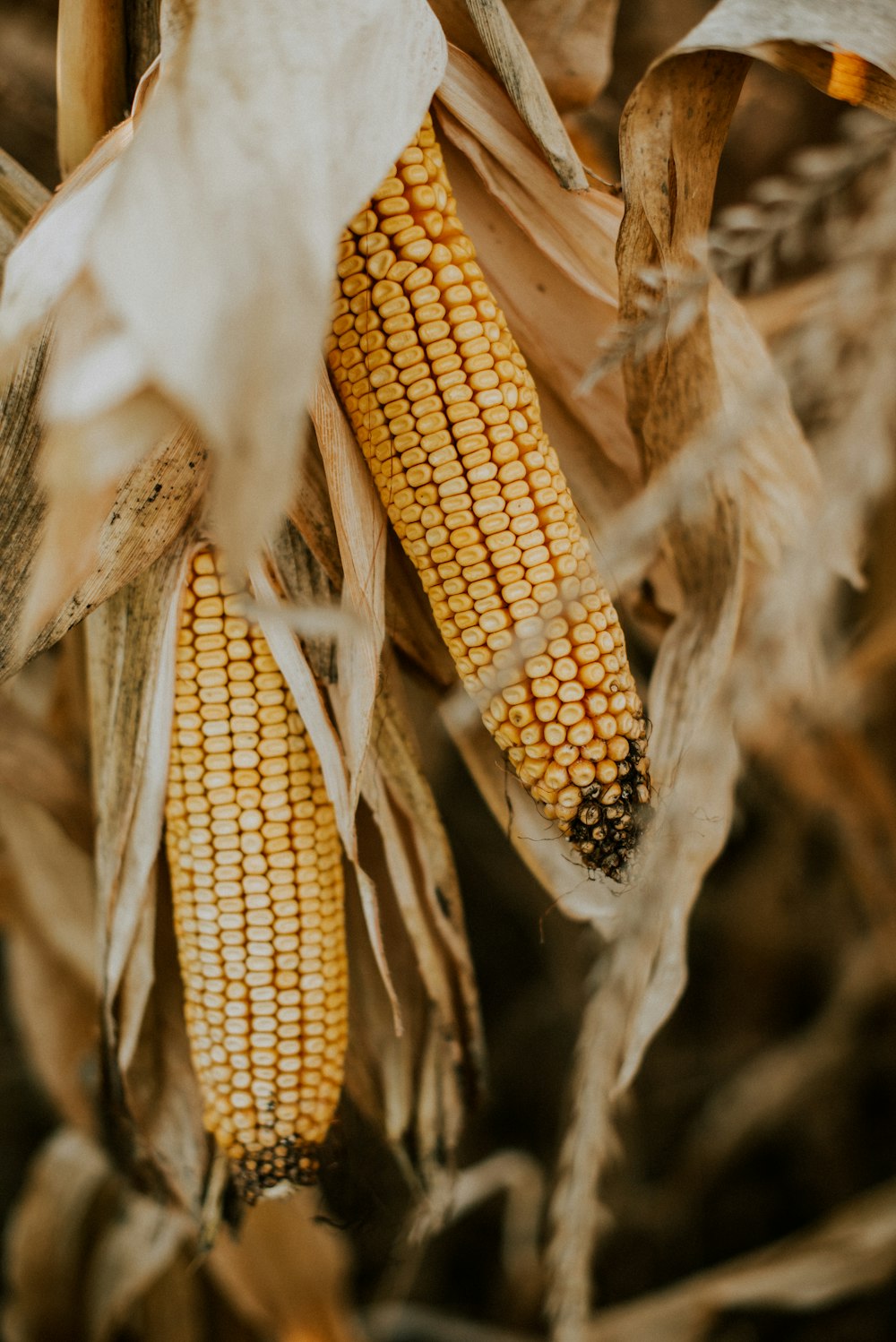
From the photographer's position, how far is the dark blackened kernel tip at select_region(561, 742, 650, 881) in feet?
2.06

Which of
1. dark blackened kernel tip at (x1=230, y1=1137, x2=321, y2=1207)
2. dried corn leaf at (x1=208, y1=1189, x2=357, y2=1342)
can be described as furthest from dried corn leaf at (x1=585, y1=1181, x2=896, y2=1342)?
dark blackened kernel tip at (x1=230, y1=1137, x2=321, y2=1207)

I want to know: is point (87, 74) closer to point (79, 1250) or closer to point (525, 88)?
point (525, 88)

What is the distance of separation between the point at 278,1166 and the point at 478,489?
59cm

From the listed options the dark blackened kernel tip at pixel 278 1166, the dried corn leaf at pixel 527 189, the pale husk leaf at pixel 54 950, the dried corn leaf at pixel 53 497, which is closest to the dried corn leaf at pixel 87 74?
the dried corn leaf at pixel 53 497

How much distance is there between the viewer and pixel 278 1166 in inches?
30.1

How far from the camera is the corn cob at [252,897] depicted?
717 mm

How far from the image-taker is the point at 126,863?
779 mm

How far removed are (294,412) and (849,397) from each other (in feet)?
0.98

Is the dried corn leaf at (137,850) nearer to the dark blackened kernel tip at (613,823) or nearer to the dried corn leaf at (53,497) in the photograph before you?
the dried corn leaf at (53,497)

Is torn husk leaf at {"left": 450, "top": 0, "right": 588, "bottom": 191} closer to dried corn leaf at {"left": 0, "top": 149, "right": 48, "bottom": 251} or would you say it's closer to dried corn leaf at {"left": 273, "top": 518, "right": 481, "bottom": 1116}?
dried corn leaf at {"left": 273, "top": 518, "right": 481, "bottom": 1116}

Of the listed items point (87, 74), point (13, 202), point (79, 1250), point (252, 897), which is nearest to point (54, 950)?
point (79, 1250)

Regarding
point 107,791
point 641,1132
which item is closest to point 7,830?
point 107,791

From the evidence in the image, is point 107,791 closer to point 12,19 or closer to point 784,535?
point 784,535

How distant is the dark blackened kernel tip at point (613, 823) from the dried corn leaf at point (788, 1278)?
885 mm
